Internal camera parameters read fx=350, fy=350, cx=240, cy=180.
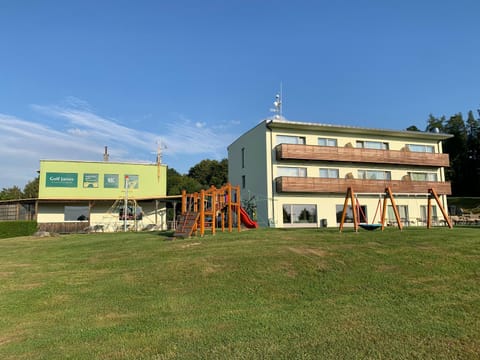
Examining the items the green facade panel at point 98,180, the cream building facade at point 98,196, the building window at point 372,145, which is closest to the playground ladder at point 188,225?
the cream building facade at point 98,196

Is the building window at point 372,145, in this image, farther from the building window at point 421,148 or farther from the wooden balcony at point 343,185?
the wooden balcony at point 343,185

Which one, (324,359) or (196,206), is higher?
(196,206)

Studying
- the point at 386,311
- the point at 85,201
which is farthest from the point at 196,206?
the point at 85,201

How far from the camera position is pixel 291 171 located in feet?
96.2

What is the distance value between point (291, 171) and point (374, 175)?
8.28 meters

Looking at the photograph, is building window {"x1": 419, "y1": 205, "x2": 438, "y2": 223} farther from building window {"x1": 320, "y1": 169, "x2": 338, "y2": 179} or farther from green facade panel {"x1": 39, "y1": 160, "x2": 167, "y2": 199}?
green facade panel {"x1": 39, "y1": 160, "x2": 167, "y2": 199}

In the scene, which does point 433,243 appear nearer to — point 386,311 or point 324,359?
point 386,311

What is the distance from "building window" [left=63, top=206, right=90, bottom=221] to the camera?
1328 inches

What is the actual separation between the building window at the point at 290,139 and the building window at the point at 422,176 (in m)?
11.5

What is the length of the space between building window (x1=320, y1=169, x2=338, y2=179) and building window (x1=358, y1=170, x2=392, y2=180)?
2428 millimetres

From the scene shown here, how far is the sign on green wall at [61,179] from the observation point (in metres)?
34.4

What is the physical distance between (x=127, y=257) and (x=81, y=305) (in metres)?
4.44

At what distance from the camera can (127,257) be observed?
39.2 feet

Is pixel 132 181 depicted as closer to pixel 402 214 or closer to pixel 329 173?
pixel 329 173
